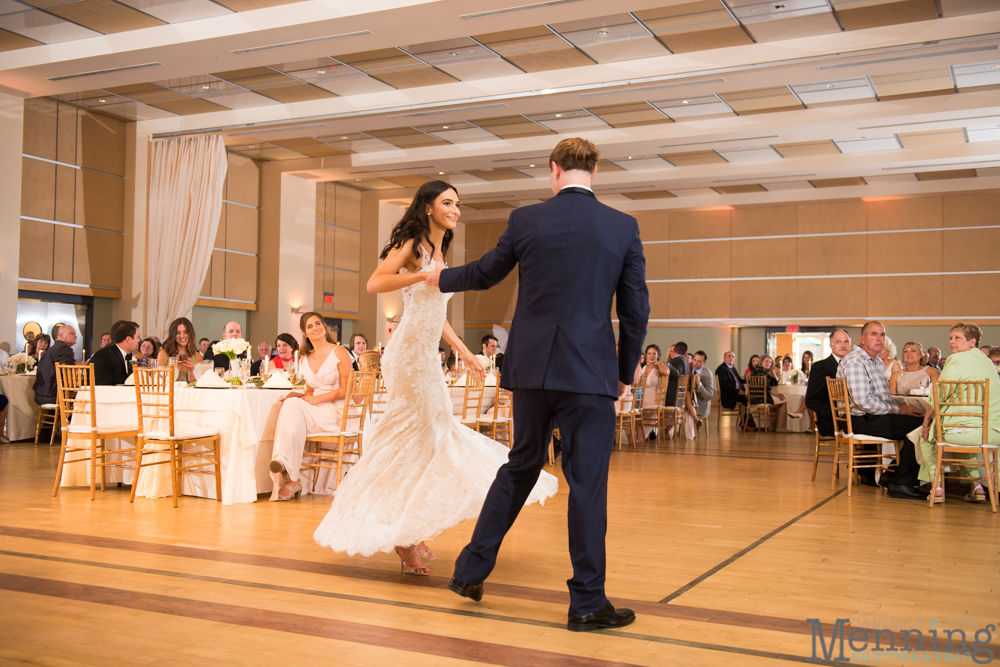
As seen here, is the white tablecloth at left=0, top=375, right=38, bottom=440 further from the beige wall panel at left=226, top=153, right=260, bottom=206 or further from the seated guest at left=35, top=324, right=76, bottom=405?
the beige wall panel at left=226, top=153, right=260, bottom=206

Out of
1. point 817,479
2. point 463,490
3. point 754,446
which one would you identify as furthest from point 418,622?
point 754,446

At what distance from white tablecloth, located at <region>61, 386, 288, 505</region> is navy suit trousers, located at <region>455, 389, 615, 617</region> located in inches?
126

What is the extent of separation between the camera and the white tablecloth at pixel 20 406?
30.5ft

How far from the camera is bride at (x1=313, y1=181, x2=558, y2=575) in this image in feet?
10.3

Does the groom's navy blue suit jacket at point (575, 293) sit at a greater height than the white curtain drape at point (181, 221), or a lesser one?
lesser

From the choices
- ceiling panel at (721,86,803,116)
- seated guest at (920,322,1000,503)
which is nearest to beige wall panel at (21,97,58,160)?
ceiling panel at (721,86,803,116)

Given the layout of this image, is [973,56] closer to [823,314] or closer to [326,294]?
[823,314]

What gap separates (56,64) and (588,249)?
951 cm

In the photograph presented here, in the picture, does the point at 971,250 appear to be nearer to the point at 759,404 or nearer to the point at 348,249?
the point at 759,404

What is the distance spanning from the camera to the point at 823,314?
16328mm

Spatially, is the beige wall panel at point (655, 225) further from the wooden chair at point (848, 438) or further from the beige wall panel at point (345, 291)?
the wooden chair at point (848, 438)

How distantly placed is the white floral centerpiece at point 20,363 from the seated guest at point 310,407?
5.54m

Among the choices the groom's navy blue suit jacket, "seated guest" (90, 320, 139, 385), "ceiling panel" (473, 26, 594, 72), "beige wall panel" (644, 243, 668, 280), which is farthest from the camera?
"beige wall panel" (644, 243, 668, 280)

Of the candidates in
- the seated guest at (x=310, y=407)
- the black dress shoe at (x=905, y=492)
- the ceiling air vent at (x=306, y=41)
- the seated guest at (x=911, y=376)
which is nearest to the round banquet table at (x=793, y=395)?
the seated guest at (x=911, y=376)
